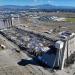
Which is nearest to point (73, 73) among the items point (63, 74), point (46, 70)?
point (63, 74)

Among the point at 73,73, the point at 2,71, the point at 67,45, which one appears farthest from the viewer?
the point at 67,45

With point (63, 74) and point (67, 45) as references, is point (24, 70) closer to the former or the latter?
point (63, 74)

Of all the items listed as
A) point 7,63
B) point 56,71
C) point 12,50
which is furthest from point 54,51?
point 12,50

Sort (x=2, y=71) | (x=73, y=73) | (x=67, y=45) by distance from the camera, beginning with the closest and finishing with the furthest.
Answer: (x=2, y=71), (x=73, y=73), (x=67, y=45)

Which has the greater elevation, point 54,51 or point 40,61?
point 54,51

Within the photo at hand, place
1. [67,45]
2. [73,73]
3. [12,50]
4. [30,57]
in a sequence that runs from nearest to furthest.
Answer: [73,73] < [67,45] < [30,57] < [12,50]

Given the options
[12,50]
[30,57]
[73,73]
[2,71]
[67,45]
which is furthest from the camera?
[12,50]

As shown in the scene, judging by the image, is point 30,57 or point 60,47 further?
point 30,57

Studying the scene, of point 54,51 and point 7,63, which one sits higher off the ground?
point 54,51

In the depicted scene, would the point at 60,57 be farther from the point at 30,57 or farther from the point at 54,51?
the point at 30,57
